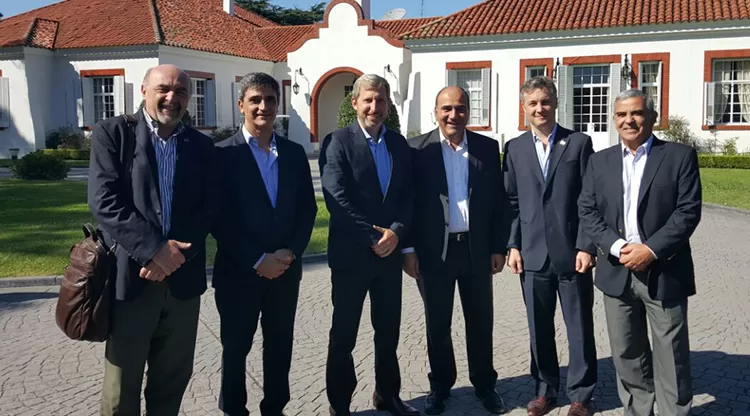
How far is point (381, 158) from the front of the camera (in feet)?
14.5

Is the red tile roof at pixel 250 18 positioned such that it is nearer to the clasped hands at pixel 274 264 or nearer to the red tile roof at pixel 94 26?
the red tile roof at pixel 94 26

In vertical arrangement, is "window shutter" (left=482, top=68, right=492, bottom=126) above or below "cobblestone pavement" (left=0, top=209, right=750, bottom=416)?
above

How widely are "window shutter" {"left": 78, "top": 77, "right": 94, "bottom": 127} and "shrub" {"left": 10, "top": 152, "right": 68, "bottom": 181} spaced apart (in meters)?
8.09

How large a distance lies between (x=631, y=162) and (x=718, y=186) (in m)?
13.7

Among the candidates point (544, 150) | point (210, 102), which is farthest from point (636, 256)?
point (210, 102)

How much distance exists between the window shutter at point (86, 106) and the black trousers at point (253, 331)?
79.3ft

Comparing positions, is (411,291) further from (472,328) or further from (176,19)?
(176,19)

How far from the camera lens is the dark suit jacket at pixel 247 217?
13.3ft

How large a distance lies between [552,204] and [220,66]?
81.2 ft

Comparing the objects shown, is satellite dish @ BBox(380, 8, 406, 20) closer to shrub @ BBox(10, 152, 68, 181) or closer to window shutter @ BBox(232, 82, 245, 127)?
window shutter @ BBox(232, 82, 245, 127)

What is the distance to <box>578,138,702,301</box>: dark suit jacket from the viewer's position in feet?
12.8

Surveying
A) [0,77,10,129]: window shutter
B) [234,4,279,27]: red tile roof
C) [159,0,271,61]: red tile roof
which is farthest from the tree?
[0,77,10,129]: window shutter

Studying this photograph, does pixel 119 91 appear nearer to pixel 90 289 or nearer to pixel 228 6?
pixel 228 6

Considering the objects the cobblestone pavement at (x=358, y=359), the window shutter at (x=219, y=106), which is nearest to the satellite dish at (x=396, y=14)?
the window shutter at (x=219, y=106)
